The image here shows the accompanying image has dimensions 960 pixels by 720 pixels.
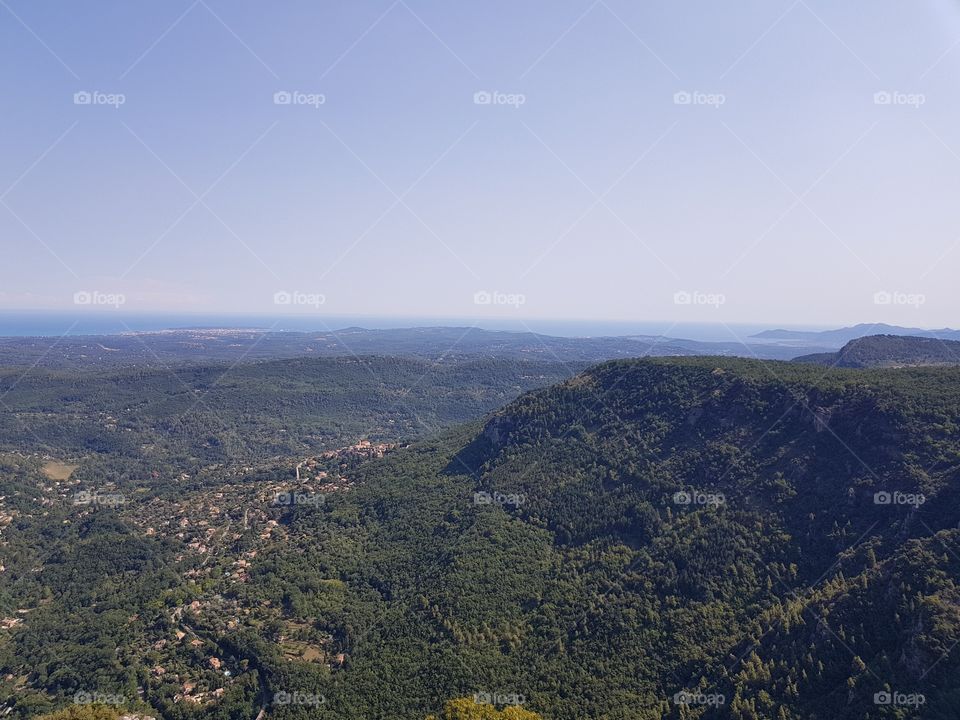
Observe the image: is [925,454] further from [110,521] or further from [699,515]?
[110,521]

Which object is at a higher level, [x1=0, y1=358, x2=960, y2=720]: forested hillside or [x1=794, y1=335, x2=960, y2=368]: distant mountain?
[x1=794, y1=335, x2=960, y2=368]: distant mountain

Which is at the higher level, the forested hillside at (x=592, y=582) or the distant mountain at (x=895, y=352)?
the distant mountain at (x=895, y=352)

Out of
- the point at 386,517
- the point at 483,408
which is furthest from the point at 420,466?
the point at 483,408

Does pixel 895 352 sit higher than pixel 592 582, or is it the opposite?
pixel 895 352

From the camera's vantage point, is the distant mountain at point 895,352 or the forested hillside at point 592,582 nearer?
the forested hillside at point 592,582
